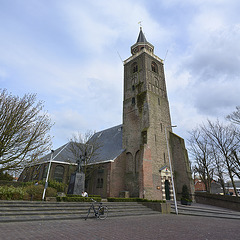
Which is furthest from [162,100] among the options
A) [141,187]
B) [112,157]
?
[141,187]

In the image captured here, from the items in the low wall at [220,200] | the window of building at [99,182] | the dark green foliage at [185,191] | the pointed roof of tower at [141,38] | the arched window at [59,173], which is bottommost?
the low wall at [220,200]

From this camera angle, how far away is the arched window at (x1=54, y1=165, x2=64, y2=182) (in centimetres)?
2889

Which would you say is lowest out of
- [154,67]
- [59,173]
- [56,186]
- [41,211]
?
[41,211]

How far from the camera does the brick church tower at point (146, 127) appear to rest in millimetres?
23688

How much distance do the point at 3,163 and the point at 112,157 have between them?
16729 millimetres

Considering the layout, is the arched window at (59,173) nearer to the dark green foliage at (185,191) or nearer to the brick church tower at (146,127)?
the brick church tower at (146,127)

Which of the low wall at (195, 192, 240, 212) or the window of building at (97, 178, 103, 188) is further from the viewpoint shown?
the window of building at (97, 178, 103, 188)

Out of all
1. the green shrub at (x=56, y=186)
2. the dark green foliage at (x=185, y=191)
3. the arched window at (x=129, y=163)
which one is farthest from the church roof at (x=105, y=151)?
the dark green foliage at (x=185, y=191)

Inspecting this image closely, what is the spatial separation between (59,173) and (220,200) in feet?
84.9

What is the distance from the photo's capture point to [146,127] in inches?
1053

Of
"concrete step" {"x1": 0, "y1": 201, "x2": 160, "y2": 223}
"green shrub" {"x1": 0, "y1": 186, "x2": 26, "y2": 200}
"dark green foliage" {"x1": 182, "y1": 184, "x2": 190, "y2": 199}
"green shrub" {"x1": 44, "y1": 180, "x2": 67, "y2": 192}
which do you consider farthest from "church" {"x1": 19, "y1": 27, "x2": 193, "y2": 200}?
"concrete step" {"x1": 0, "y1": 201, "x2": 160, "y2": 223}

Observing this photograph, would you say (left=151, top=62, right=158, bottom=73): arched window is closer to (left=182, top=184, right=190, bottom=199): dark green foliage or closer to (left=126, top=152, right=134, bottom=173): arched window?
(left=126, top=152, right=134, bottom=173): arched window

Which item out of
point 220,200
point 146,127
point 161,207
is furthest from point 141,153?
point 220,200

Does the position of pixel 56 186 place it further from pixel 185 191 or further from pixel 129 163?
pixel 185 191
